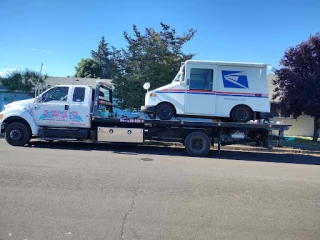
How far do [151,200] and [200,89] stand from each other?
6.19 metres

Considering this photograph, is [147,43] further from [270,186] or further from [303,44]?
[270,186]

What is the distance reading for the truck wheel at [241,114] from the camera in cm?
1057

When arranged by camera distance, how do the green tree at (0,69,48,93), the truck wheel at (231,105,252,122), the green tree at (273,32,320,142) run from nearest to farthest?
1. the truck wheel at (231,105,252,122)
2. the green tree at (273,32,320,142)
3. the green tree at (0,69,48,93)

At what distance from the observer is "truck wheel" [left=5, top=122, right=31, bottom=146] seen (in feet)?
35.0

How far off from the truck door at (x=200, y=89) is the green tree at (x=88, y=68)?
1534 inches

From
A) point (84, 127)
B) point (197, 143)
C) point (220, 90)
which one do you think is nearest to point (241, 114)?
point (220, 90)

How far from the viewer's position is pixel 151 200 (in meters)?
5.05

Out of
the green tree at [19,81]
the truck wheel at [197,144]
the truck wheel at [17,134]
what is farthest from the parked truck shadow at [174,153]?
the green tree at [19,81]

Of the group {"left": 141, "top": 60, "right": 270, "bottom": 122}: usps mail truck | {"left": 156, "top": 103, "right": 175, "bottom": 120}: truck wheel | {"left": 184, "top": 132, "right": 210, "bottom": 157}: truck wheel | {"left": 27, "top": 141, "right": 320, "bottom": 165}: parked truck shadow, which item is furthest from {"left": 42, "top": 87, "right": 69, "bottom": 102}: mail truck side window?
{"left": 184, "top": 132, "right": 210, "bottom": 157}: truck wheel

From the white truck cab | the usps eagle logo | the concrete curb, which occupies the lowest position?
the concrete curb

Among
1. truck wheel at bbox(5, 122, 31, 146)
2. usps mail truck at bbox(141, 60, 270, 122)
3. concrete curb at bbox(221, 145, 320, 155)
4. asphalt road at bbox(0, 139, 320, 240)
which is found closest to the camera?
asphalt road at bbox(0, 139, 320, 240)

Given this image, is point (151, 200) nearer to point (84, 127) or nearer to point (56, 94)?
point (84, 127)

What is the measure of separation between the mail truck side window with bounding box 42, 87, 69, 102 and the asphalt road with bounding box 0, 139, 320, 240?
3016mm

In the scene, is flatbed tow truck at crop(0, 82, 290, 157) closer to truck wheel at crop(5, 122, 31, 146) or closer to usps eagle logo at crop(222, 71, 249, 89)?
truck wheel at crop(5, 122, 31, 146)
